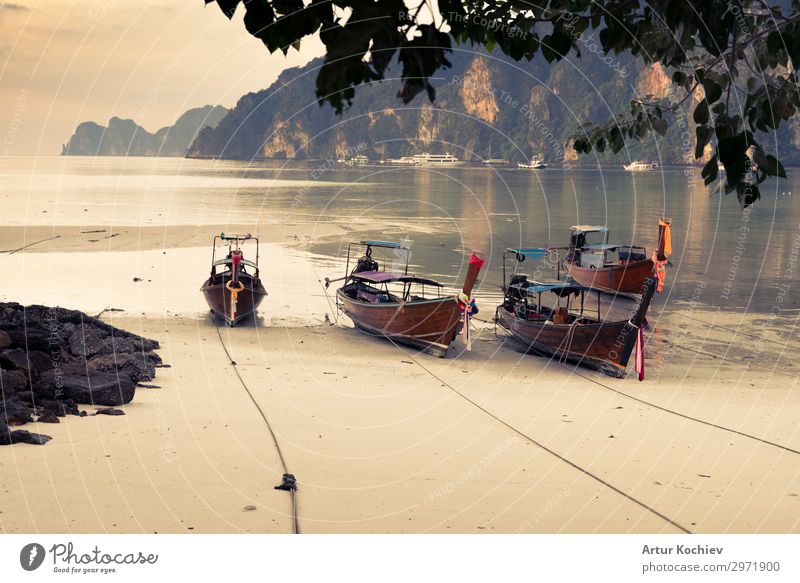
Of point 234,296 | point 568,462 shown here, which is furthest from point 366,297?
point 568,462

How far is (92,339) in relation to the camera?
18.9m

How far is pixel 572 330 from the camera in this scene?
963 inches

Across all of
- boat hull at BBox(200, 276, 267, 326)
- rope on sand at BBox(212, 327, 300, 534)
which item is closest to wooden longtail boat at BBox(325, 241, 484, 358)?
boat hull at BBox(200, 276, 267, 326)

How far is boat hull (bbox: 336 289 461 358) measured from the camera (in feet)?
83.5

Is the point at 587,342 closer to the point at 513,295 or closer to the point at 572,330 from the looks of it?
the point at 572,330

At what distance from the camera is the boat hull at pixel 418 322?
25453 mm

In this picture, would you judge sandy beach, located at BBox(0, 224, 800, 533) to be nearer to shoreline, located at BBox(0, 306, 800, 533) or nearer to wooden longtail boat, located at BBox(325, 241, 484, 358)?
shoreline, located at BBox(0, 306, 800, 533)

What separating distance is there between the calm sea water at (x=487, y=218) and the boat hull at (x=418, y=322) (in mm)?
8671

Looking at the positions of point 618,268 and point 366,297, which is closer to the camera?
point 366,297

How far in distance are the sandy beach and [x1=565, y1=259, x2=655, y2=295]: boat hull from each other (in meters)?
7.52

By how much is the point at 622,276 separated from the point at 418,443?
24441 millimetres

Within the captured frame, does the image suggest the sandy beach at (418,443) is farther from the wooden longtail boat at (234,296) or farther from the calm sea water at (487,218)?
the calm sea water at (487,218)

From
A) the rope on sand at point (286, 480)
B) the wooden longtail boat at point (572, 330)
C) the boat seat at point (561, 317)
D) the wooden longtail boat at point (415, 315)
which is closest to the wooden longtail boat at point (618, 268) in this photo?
the wooden longtail boat at point (572, 330)

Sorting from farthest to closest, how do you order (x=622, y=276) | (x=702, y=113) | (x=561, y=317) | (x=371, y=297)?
(x=622, y=276)
(x=371, y=297)
(x=561, y=317)
(x=702, y=113)
